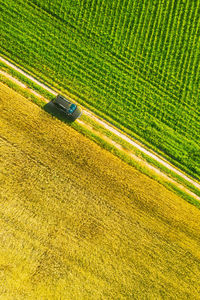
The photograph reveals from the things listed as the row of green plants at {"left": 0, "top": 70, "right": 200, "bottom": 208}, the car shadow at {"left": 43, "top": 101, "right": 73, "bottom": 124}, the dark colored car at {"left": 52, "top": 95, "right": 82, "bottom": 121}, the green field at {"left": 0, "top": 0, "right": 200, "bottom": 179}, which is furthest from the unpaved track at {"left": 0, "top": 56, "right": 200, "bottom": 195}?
the dark colored car at {"left": 52, "top": 95, "right": 82, "bottom": 121}

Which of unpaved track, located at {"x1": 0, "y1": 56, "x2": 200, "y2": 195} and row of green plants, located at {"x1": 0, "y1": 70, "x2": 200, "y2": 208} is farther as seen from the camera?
unpaved track, located at {"x1": 0, "y1": 56, "x2": 200, "y2": 195}

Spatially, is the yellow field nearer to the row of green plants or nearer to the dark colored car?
the row of green plants

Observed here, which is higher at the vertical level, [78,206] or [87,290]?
[78,206]

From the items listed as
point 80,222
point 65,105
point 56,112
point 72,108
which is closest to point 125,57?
point 72,108

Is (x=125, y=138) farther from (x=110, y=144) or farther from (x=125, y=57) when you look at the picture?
(x=125, y=57)

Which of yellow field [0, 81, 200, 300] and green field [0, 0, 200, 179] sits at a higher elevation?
green field [0, 0, 200, 179]

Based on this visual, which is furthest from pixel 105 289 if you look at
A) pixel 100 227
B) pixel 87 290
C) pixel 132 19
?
pixel 132 19

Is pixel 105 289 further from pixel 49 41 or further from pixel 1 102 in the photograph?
pixel 49 41
